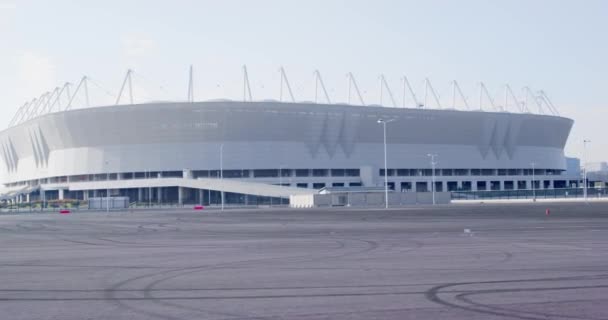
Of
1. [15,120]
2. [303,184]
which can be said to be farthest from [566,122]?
[15,120]

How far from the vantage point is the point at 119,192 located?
133 metres

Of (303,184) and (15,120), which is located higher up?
(15,120)

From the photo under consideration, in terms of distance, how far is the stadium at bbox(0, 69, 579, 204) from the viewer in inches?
5010

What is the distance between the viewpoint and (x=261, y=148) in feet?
433

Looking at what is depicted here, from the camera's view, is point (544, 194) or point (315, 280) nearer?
point (315, 280)

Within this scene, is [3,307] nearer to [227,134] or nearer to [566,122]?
[227,134]

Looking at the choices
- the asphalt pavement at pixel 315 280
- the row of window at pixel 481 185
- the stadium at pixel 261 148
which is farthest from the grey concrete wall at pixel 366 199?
the asphalt pavement at pixel 315 280

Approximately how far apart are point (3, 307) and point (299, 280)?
5170 millimetres

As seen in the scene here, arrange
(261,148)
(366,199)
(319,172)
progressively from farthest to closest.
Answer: (319,172), (261,148), (366,199)

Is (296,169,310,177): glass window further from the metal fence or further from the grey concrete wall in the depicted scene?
the grey concrete wall

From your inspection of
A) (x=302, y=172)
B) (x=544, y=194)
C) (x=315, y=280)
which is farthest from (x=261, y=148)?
(x=315, y=280)

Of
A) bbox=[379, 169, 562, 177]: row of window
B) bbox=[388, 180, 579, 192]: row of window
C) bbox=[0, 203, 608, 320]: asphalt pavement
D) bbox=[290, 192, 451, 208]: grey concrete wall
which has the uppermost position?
bbox=[379, 169, 562, 177]: row of window

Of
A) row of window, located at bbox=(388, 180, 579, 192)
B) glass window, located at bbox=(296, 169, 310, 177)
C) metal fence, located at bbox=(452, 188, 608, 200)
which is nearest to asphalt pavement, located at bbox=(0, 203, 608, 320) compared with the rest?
metal fence, located at bbox=(452, 188, 608, 200)

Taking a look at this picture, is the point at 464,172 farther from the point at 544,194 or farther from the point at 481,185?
the point at 544,194
